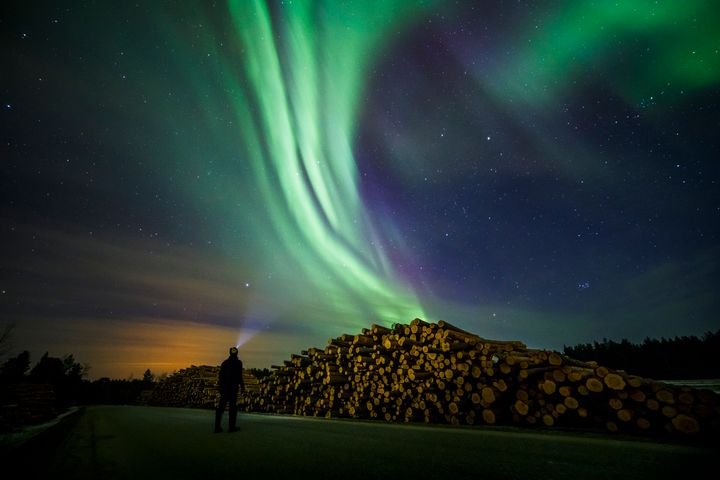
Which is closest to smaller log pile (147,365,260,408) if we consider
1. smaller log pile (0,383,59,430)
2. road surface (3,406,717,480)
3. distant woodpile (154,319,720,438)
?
distant woodpile (154,319,720,438)

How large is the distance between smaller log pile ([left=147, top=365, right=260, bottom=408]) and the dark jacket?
9.87 meters

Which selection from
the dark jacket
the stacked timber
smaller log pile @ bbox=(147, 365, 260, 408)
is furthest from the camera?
smaller log pile @ bbox=(147, 365, 260, 408)

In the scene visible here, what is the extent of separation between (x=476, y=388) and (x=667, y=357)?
31.1m

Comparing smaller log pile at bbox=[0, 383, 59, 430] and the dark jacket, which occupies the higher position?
the dark jacket

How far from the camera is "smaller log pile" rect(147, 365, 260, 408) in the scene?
22487mm

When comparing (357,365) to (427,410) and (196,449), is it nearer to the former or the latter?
(427,410)

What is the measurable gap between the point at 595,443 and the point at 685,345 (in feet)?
111

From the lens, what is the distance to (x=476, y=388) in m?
8.20

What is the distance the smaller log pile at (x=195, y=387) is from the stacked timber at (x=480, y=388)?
774 centimetres

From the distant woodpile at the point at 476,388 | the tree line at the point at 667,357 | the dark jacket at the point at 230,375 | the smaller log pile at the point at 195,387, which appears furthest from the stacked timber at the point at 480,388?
the tree line at the point at 667,357

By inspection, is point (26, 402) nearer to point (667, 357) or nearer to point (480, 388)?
point (480, 388)

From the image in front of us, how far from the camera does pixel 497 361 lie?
8.15m

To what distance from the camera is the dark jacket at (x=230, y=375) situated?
27.1 feet

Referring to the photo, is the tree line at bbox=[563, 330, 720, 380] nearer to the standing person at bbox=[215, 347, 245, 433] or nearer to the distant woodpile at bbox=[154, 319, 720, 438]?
the distant woodpile at bbox=[154, 319, 720, 438]
